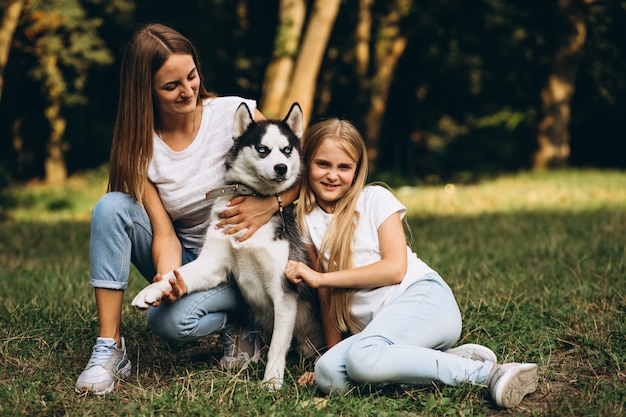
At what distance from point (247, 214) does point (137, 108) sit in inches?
31.4

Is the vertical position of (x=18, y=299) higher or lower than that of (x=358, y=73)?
lower

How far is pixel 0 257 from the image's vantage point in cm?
662

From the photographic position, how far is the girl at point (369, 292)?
3.01 metres

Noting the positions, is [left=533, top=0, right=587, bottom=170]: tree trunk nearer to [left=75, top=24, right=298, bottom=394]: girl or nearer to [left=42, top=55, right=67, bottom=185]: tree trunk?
[left=42, top=55, right=67, bottom=185]: tree trunk

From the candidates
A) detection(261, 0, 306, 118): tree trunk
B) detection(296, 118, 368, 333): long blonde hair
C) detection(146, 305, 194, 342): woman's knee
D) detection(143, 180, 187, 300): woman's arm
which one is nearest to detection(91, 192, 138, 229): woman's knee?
detection(143, 180, 187, 300): woman's arm

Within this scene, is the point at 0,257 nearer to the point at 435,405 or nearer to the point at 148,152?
the point at 148,152

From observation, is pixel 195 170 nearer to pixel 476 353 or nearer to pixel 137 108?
pixel 137 108

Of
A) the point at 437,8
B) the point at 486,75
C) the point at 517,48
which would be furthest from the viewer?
the point at 486,75

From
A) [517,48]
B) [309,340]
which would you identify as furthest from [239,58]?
[309,340]

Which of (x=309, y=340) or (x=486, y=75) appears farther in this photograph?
(x=486, y=75)

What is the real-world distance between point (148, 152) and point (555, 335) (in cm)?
240

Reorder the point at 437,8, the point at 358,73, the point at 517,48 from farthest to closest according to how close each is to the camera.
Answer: the point at 517,48, the point at 437,8, the point at 358,73

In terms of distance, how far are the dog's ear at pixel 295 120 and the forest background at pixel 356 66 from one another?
673 centimetres

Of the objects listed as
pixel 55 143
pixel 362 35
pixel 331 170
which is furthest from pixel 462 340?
pixel 55 143
